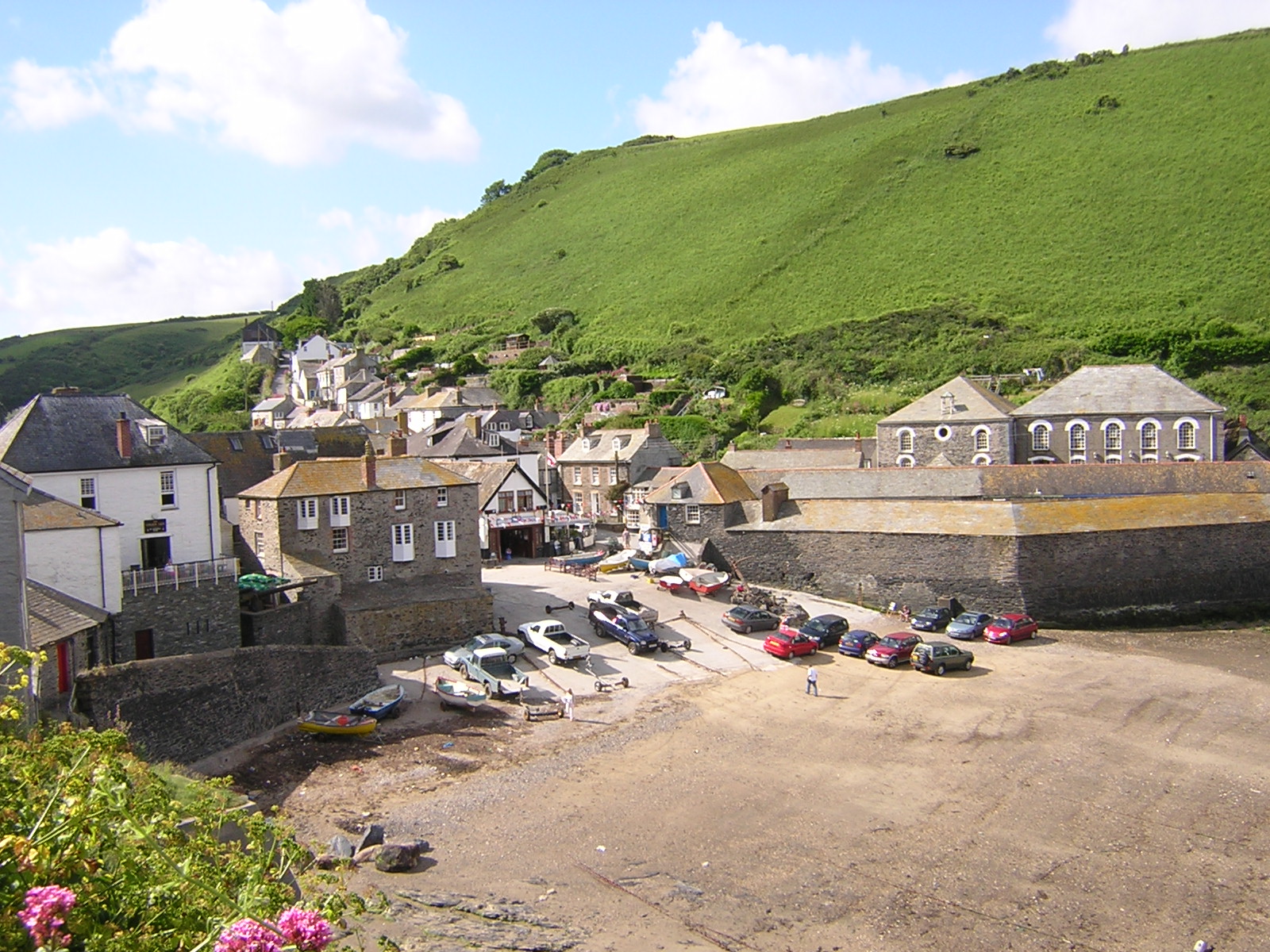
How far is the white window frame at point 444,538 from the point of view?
3184cm

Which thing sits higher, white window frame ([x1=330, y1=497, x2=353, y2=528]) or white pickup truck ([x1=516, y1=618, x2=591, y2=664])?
white window frame ([x1=330, y1=497, x2=353, y2=528])

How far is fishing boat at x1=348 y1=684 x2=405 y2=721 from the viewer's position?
76.7ft

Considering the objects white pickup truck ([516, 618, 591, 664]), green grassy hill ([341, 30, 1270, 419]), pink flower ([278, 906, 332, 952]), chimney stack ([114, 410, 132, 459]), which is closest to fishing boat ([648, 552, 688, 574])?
white pickup truck ([516, 618, 591, 664])

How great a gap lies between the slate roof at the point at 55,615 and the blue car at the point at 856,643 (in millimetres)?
20702

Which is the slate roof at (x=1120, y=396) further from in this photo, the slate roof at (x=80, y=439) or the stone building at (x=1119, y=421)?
the slate roof at (x=80, y=439)

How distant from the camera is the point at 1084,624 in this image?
1267 inches

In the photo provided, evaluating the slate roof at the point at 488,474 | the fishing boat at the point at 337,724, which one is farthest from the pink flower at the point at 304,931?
the slate roof at the point at 488,474

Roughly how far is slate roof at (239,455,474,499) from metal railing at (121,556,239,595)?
4.36 m

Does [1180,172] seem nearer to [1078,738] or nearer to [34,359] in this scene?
[1078,738]

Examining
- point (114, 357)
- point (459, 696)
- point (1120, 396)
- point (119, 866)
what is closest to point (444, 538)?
point (459, 696)

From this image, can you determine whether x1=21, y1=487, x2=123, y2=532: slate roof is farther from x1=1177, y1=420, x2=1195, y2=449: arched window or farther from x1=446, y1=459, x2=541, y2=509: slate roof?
x1=1177, y1=420, x2=1195, y2=449: arched window

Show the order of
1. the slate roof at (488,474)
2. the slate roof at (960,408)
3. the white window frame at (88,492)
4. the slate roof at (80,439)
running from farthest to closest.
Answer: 1. the slate roof at (960,408)
2. the slate roof at (488,474)
3. the white window frame at (88,492)
4. the slate roof at (80,439)

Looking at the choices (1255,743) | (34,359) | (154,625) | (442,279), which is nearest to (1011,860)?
(1255,743)

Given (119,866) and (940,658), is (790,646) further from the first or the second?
(119,866)
